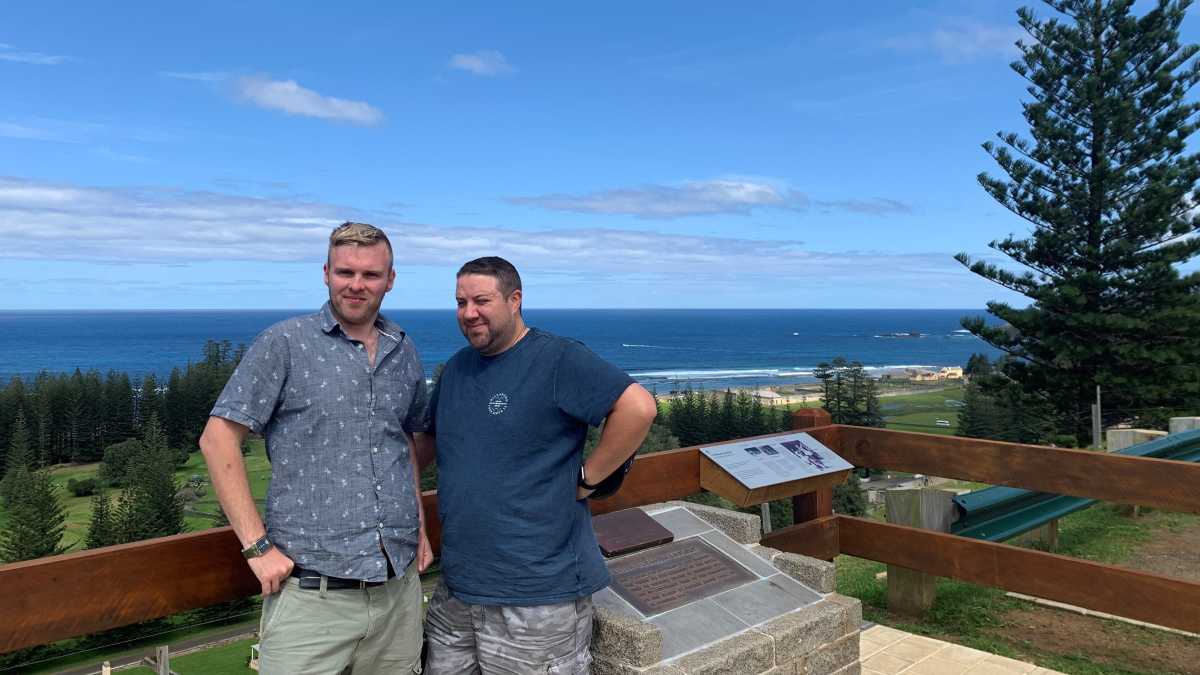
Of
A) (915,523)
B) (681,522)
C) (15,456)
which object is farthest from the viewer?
(15,456)

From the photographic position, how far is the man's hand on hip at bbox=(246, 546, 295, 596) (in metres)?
1.83

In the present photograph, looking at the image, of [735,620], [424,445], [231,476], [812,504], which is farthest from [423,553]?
[812,504]

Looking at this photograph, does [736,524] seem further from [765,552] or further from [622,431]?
[622,431]

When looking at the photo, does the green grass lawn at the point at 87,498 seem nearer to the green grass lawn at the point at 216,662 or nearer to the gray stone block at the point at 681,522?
the green grass lawn at the point at 216,662

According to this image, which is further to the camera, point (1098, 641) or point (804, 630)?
point (1098, 641)

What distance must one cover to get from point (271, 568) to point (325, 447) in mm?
283

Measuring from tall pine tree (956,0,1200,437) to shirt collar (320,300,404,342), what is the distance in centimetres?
1952

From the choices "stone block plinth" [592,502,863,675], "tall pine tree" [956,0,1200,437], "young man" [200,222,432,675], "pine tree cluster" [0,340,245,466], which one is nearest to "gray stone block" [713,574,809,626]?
"stone block plinth" [592,502,863,675]

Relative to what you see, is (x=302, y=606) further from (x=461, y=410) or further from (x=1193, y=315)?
(x=1193, y=315)

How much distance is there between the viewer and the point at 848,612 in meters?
2.92

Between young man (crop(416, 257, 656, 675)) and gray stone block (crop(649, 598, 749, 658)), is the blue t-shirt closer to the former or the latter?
young man (crop(416, 257, 656, 675))

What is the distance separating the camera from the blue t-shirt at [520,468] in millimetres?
2100

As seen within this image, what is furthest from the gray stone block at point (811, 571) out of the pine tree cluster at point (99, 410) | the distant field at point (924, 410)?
the pine tree cluster at point (99, 410)

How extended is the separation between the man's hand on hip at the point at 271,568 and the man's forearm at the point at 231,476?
0.05m
